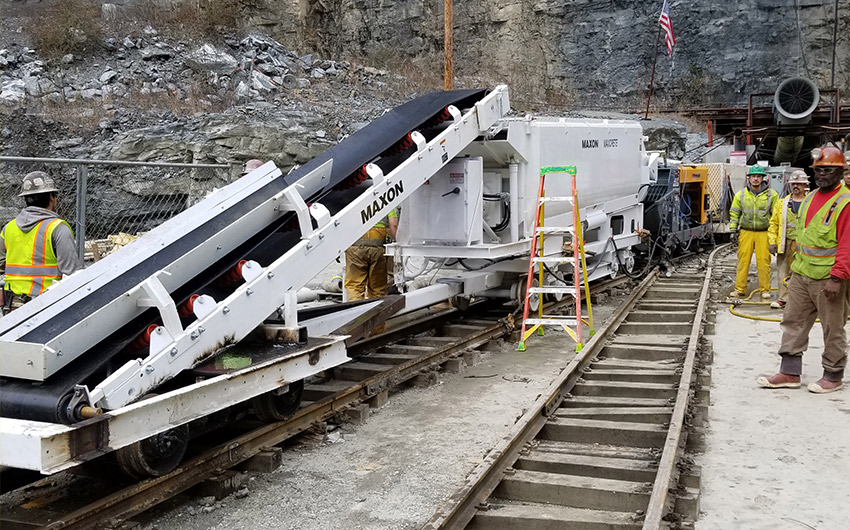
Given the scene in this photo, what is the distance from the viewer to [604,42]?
128 ft

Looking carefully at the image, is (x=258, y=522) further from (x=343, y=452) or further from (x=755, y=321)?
(x=755, y=321)

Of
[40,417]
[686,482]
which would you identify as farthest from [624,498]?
[40,417]

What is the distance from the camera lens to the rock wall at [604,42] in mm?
37562

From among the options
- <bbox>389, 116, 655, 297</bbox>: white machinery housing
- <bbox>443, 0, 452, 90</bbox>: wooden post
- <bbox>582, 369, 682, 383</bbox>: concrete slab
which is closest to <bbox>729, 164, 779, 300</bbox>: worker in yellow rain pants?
<bbox>389, 116, 655, 297</bbox>: white machinery housing

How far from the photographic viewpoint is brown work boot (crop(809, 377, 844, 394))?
23.0ft

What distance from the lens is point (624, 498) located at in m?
4.52

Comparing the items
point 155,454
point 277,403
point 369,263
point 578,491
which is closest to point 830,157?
point 578,491

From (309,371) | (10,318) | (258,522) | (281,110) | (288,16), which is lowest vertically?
(258,522)

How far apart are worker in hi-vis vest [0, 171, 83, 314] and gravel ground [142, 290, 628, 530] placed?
212 centimetres

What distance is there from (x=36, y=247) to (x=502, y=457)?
362 cm

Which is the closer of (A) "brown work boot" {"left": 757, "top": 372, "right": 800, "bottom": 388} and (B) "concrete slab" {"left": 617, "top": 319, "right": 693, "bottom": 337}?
(A) "brown work boot" {"left": 757, "top": 372, "right": 800, "bottom": 388}

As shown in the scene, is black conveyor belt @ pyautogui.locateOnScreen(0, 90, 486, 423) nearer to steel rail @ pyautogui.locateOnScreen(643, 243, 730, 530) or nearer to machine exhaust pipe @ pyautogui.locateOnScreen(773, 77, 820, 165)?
steel rail @ pyautogui.locateOnScreen(643, 243, 730, 530)

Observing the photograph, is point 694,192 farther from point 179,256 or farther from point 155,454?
point 155,454

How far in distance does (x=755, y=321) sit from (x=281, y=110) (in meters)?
14.3
